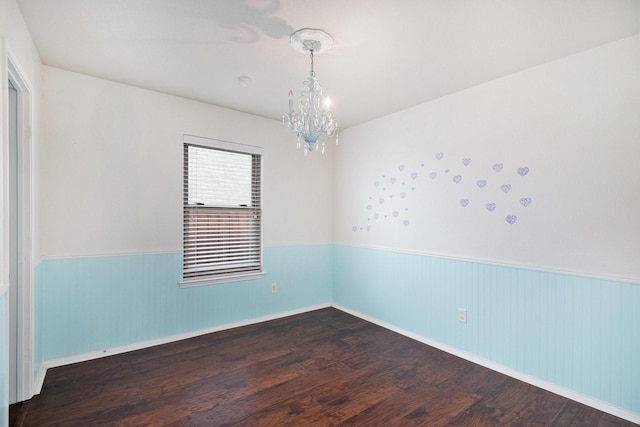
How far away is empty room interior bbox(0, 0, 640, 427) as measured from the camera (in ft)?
6.62

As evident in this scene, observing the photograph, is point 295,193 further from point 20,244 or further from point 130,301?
point 20,244

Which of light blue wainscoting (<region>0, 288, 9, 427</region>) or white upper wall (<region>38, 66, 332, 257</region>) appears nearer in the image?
light blue wainscoting (<region>0, 288, 9, 427</region>)

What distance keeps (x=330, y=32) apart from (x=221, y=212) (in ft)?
7.37

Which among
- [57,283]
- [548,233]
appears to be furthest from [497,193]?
[57,283]

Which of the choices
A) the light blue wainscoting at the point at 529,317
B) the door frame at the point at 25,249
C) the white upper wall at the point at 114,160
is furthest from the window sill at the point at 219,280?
the light blue wainscoting at the point at 529,317

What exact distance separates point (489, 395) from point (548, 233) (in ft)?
4.29

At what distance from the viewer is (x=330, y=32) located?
6.75 ft

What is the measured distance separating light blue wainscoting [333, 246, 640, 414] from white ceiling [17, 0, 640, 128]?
1.70 meters

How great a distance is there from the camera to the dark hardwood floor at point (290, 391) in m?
2.01

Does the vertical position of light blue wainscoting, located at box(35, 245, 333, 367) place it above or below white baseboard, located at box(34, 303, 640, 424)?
above

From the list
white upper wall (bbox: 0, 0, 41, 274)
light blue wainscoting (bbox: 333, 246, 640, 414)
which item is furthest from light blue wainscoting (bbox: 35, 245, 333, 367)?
light blue wainscoting (bbox: 333, 246, 640, 414)

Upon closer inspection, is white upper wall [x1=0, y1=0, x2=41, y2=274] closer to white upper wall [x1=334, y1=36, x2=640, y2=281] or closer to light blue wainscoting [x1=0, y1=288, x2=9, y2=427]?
light blue wainscoting [x1=0, y1=288, x2=9, y2=427]

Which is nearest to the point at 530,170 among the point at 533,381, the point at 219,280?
the point at 533,381

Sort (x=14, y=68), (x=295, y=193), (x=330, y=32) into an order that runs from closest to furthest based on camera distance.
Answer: (x=14, y=68), (x=330, y=32), (x=295, y=193)
